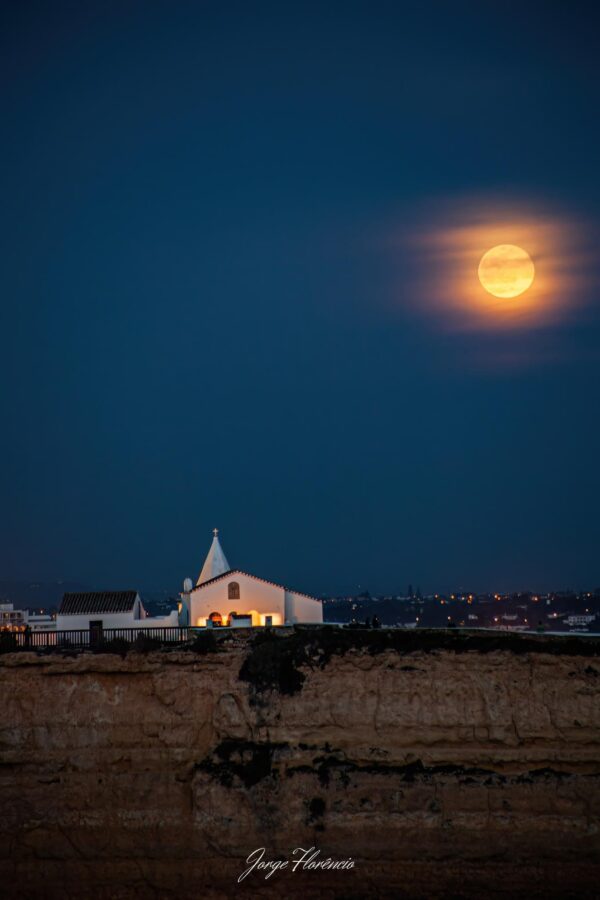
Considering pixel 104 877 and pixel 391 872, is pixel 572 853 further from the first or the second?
pixel 104 877

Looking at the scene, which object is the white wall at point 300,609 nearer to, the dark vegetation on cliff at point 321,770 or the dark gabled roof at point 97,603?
the dark gabled roof at point 97,603

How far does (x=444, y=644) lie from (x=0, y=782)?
1118 cm

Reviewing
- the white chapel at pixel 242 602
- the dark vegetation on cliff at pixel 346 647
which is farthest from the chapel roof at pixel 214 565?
the dark vegetation on cliff at pixel 346 647

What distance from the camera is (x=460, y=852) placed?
2652 centimetres

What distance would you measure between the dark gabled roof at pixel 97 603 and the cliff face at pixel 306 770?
10.3 meters

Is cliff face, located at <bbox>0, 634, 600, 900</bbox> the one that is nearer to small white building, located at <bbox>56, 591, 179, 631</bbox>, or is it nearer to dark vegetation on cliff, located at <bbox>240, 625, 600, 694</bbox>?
dark vegetation on cliff, located at <bbox>240, 625, 600, 694</bbox>

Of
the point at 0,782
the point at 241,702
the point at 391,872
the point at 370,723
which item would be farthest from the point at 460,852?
the point at 0,782

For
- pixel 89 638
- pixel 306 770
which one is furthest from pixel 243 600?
pixel 306 770

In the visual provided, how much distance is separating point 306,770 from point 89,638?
10.3 meters

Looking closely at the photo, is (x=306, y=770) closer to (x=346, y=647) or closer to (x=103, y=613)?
(x=346, y=647)

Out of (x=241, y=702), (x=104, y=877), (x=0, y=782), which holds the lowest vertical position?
(x=104, y=877)

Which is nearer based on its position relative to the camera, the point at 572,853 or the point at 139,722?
the point at 572,853

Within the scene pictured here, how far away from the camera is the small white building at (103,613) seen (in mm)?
38688

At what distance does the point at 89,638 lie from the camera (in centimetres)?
3509
